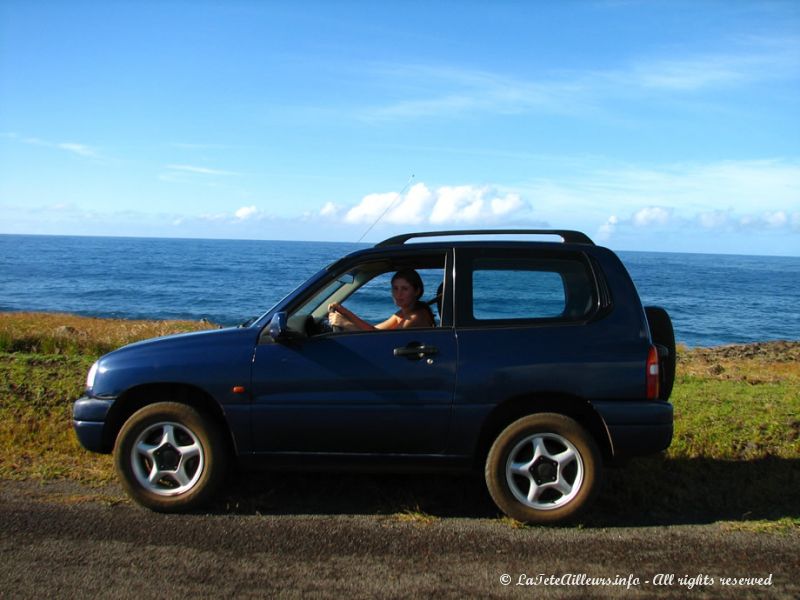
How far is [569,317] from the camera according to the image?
15.6 feet

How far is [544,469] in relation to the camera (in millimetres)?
4621

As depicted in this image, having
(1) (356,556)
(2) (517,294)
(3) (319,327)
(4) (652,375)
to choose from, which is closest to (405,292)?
(3) (319,327)

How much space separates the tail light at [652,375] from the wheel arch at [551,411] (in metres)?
0.35

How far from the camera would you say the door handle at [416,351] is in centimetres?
464

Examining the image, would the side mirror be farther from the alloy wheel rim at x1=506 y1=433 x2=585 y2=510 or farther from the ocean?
the ocean

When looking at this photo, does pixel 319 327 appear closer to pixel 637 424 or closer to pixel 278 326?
pixel 278 326

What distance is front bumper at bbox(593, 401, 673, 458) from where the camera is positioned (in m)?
4.50

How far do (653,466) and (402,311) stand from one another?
7.66ft

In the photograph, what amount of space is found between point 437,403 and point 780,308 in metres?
45.7

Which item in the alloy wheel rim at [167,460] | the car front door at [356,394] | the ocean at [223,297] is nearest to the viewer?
A: the car front door at [356,394]

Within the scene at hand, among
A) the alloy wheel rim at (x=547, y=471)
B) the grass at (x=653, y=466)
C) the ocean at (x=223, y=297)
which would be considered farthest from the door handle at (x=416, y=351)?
the ocean at (x=223, y=297)

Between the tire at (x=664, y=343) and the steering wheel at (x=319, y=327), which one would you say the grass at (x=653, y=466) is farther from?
the steering wheel at (x=319, y=327)

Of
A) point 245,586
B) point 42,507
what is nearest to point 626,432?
point 245,586

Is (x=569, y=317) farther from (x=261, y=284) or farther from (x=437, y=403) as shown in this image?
(x=261, y=284)
